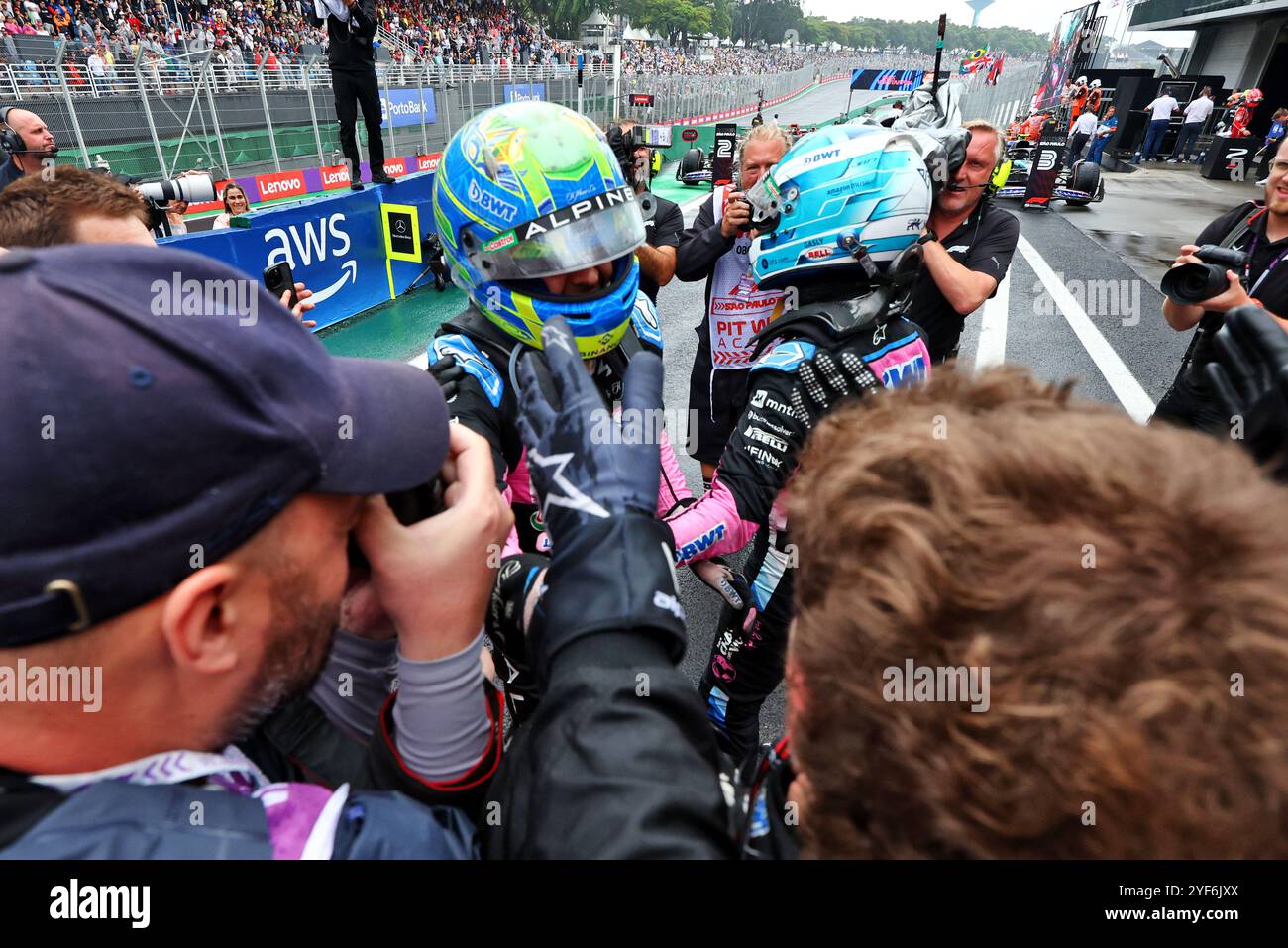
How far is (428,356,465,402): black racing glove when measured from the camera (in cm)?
168

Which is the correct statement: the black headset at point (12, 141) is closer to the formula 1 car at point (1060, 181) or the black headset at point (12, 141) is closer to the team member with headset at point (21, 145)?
the team member with headset at point (21, 145)

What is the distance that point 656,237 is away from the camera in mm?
4227

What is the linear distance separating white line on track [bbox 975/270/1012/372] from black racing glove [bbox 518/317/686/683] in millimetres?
5632

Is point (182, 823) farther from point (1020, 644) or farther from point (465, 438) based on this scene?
point (1020, 644)

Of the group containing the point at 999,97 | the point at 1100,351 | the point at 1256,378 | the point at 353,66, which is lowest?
the point at 1100,351

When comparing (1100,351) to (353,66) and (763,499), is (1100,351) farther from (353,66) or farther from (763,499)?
(353,66)

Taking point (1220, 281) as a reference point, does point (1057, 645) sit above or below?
above

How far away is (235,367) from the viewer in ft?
2.43

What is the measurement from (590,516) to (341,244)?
7.05m

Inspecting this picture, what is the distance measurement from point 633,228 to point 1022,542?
5.31ft

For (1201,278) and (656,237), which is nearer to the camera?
(1201,278)

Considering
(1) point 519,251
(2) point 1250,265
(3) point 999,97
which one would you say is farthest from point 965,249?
(3) point 999,97

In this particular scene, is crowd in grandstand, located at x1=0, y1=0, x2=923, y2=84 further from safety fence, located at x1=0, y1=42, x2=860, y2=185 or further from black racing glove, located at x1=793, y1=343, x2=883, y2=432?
black racing glove, located at x1=793, y1=343, x2=883, y2=432

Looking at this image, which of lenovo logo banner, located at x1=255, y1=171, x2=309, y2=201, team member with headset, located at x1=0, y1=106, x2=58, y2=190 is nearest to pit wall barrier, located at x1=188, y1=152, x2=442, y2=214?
lenovo logo banner, located at x1=255, y1=171, x2=309, y2=201
